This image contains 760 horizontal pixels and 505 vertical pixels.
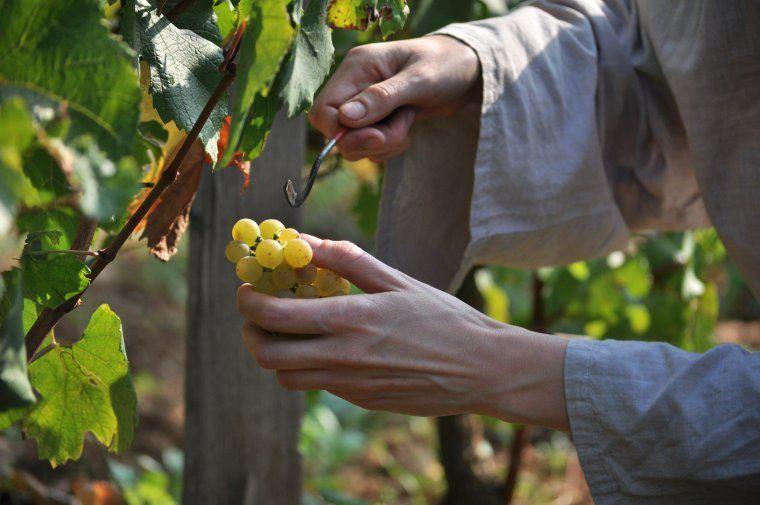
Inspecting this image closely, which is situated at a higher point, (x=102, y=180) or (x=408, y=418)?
(x=102, y=180)

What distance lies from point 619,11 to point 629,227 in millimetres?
341

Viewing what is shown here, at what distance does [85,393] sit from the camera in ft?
2.51

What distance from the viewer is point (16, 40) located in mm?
533

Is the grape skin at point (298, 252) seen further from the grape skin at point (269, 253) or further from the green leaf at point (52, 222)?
the green leaf at point (52, 222)

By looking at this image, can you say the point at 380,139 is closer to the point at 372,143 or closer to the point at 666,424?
the point at 372,143

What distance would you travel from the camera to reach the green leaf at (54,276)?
684 mm

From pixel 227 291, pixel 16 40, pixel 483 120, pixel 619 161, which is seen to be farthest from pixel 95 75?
pixel 619 161

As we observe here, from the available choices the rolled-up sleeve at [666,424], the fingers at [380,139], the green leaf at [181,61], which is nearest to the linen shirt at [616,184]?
the rolled-up sleeve at [666,424]

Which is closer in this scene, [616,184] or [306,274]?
[306,274]

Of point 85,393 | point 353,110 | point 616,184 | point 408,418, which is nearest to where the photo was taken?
point 85,393

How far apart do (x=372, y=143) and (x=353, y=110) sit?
0.20 feet

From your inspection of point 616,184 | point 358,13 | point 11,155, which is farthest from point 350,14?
point 616,184

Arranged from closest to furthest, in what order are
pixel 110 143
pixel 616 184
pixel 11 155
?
pixel 11 155, pixel 110 143, pixel 616 184

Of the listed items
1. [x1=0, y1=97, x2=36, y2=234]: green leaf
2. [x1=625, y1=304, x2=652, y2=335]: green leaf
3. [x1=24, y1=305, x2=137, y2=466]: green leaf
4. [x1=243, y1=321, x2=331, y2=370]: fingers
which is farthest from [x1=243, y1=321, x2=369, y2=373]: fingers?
[x1=625, y1=304, x2=652, y2=335]: green leaf
